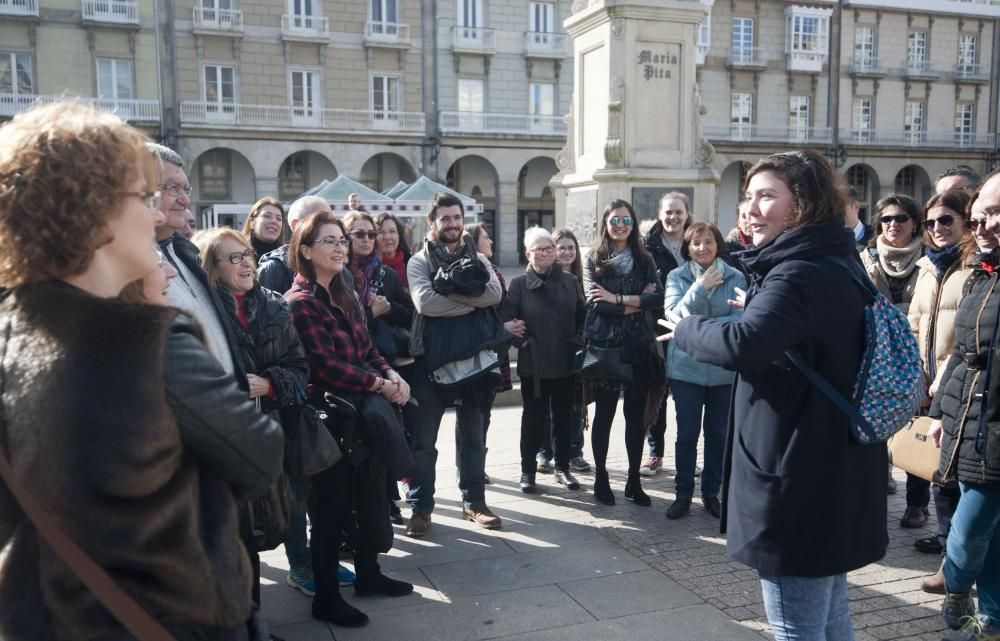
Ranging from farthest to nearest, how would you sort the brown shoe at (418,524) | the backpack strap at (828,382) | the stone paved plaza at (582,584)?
the brown shoe at (418,524), the stone paved plaza at (582,584), the backpack strap at (828,382)

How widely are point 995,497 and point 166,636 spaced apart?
3.40 m

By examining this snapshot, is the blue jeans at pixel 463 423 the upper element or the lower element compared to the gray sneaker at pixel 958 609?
upper

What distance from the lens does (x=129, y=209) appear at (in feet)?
5.59

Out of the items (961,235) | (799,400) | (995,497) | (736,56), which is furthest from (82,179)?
(736,56)

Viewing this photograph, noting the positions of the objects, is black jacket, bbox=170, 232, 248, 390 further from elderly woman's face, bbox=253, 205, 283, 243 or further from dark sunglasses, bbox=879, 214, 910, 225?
dark sunglasses, bbox=879, 214, 910, 225

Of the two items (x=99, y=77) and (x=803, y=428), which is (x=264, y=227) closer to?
(x=803, y=428)

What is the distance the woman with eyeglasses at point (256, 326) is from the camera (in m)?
3.54

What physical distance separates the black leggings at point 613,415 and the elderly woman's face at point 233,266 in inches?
108

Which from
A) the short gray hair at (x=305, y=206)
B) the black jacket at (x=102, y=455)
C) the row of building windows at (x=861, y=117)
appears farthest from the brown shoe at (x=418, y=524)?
the row of building windows at (x=861, y=117)

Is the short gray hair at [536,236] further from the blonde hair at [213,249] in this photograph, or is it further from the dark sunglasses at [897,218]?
the blonde hair at [213,249]

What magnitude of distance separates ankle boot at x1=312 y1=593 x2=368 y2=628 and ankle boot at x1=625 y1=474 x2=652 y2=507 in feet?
7.59

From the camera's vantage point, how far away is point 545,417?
5.93 meters

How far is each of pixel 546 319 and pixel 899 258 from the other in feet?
7.94

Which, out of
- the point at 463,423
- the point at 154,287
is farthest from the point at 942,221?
the point at 154,287
